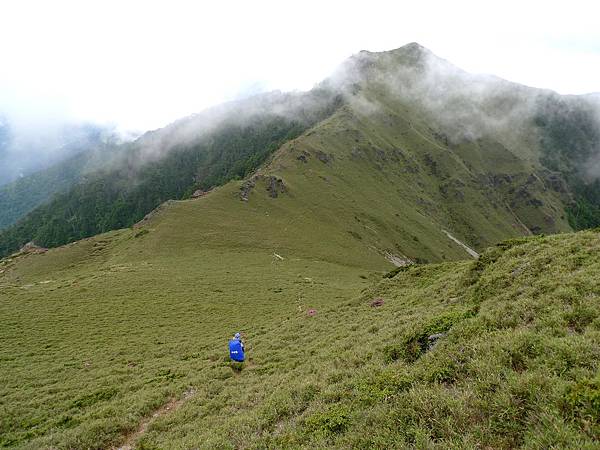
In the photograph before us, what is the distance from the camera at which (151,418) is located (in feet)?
54.5

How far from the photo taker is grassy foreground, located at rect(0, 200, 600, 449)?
854 centimetres

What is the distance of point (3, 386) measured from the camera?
75.7 feet

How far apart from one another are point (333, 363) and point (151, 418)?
856cm

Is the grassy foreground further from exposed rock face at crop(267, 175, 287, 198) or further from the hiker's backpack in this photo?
exposed rock face at crop(267, 175, 287, 198)

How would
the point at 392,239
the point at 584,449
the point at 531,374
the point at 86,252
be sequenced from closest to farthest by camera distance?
the point at 584,449 < the point at 531,374 < the point at 86,252 < the point at 392,239

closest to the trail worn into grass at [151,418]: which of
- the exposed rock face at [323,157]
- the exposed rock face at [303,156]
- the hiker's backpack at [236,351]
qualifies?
the hiker's backpack at [236,351]

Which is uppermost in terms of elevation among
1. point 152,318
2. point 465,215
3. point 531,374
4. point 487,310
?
point 531,374

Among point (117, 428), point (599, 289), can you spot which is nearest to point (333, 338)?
point (117, 428)

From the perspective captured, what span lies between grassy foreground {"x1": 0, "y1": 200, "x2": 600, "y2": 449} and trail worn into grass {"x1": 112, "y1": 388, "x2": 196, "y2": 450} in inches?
7.5

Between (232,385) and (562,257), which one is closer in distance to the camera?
(562,257)

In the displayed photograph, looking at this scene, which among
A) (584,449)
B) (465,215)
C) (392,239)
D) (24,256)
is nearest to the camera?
(584,449)

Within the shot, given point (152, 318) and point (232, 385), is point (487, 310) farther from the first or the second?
point (152, 318)

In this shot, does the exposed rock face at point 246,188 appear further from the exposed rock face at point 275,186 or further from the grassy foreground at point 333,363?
the grassy foreground at point 333,363

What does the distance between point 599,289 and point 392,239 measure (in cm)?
10279
